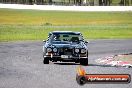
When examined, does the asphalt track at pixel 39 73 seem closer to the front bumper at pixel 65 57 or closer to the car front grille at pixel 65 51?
the front bumper at pixel 65 57

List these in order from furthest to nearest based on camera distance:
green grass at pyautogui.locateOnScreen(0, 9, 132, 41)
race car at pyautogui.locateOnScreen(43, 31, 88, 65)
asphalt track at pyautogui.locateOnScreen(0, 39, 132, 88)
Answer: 1. green grass at pyautogui.locateOnScreen(0, 9, 132, 41)
2. race car at pyautogui.locateOnScreen(43, 31, 88, 65)
3. asphalt track at pyautogui.locateOnScreen(0, 39, 132, 88)

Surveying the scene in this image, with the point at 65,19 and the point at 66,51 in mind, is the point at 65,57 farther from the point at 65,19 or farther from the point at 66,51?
the point at 65,19

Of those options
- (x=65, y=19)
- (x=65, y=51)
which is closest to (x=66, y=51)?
(x=65, y=51)

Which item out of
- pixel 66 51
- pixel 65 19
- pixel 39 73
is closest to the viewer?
pixel 66 51

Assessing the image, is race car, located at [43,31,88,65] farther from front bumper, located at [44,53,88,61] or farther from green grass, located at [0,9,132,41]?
green grass, located at [0,9,132,41]

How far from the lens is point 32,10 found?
69.9 m

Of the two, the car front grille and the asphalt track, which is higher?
the car front grille

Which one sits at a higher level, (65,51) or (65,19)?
(65,51)

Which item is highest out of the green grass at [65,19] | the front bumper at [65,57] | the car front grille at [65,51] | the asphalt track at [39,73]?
the car front grille at [65,51]

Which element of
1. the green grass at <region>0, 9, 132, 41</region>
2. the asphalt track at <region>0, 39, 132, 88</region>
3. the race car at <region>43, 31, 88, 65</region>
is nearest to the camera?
the asphalt track at <region>0, 39, 132, 88</region>

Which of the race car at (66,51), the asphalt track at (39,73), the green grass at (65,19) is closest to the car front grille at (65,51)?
the race car at (66,51)

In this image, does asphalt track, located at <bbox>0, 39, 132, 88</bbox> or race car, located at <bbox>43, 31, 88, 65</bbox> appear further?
race car, located at <bbox>43, 31, 88, 65</bbox>

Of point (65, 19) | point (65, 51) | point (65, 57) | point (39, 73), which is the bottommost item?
point (65, 19)

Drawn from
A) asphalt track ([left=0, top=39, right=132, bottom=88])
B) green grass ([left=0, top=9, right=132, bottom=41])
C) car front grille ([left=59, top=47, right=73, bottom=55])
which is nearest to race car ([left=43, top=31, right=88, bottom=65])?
car front grille ([left=59, top=47, right=73, bottom=55])
